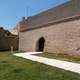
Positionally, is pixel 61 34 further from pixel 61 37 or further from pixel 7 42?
pixel 7 42

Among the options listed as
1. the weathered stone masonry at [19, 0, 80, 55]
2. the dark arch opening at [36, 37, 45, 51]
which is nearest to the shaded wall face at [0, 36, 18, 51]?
the weathered stone masonry at [19, 0, 80, 55]

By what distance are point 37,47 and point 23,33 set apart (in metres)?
4.35

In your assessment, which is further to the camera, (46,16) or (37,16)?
(37,16)

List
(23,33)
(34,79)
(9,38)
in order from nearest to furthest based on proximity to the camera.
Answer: (34,79) → (23,33) → (9,38)

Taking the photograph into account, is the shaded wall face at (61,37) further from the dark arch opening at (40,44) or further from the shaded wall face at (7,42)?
the shaded wall face at (7,42)

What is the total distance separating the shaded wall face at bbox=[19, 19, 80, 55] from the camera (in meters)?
14.1

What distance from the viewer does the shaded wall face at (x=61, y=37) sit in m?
14.1

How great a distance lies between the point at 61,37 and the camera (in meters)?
15.7

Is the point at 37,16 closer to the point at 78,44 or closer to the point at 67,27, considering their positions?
the point at 67,27

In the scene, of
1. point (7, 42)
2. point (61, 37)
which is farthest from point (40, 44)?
point (7, 42)

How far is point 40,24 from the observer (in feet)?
65.1

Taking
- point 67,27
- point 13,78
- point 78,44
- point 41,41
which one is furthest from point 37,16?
point 13,78

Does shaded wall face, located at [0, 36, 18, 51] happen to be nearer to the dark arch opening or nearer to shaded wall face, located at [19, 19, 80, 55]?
shaded wall face, located at [19, 19, 80, 55]

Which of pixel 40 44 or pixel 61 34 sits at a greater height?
pixel 61 34
